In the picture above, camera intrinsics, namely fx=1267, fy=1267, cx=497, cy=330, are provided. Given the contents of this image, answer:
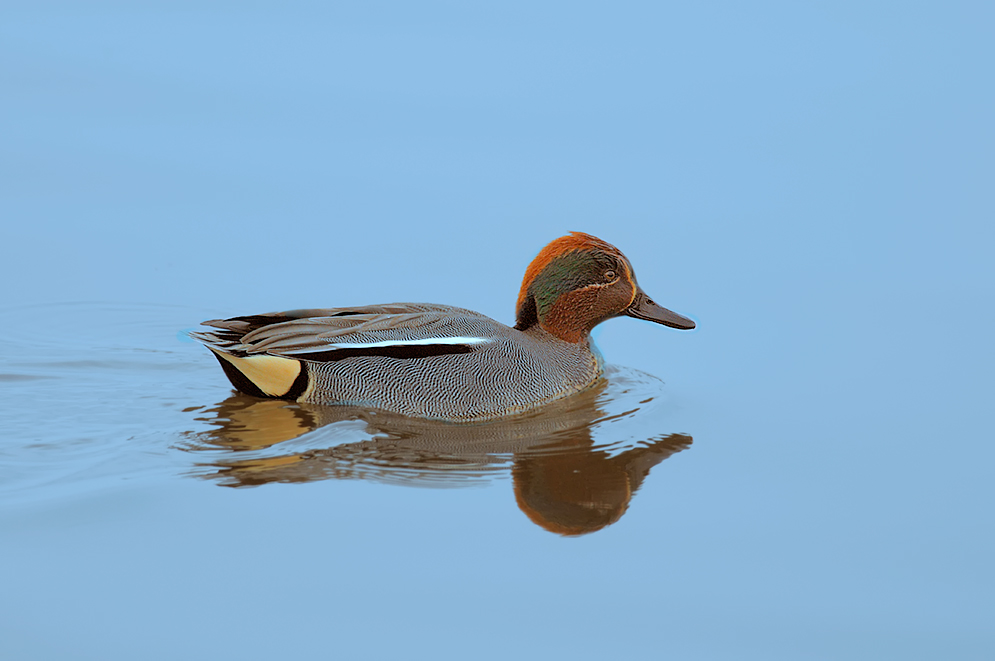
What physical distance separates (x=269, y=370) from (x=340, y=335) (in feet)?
1.65

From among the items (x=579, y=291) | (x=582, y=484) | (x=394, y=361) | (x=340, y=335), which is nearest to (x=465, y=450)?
(x=582, y=484)

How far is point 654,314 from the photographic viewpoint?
8.91 metres

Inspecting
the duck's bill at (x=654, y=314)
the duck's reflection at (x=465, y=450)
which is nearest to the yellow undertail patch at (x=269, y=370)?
the duck's reflection at (x=465, y=450)

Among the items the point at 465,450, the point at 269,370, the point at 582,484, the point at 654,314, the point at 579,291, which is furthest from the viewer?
the point at 654,314

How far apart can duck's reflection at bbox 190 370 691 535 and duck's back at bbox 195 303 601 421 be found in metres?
0.11

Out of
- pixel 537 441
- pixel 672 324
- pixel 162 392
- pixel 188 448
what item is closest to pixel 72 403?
pixel 162 392

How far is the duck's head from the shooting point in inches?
342

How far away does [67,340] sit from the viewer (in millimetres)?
8852

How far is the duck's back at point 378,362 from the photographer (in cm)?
805

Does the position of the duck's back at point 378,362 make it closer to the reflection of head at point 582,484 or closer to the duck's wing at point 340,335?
the duck's wing at point 340,335

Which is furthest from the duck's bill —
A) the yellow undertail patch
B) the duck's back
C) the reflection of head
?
the yellow undertail patch

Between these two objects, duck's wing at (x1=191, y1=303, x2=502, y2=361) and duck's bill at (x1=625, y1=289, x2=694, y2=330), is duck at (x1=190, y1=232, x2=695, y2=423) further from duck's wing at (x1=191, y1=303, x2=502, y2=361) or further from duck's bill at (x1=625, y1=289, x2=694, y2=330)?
duck's bill at (x1=625, y1=289, x2=694, y2=330)

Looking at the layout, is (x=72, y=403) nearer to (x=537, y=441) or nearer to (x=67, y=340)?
(x=67, y=340)

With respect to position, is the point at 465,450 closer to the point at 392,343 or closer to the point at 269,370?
the point at 392,343
